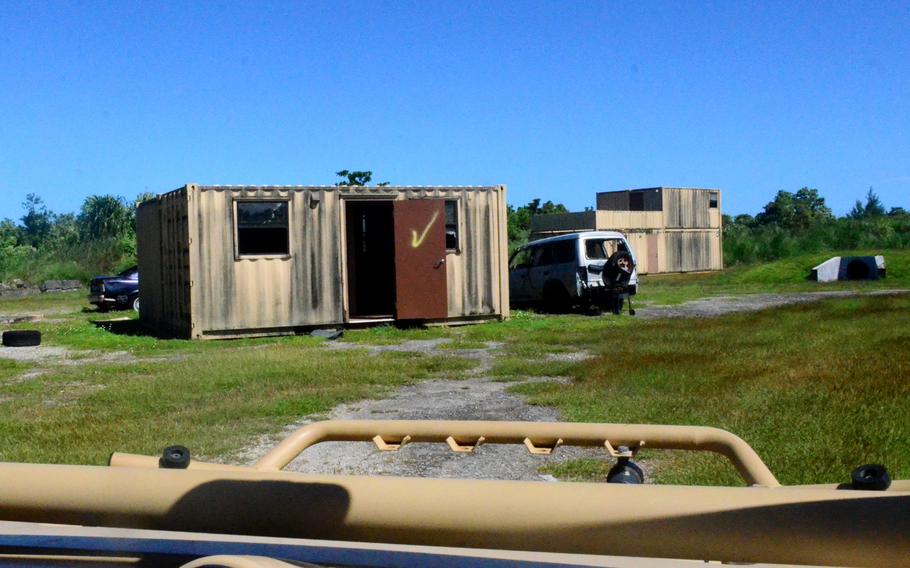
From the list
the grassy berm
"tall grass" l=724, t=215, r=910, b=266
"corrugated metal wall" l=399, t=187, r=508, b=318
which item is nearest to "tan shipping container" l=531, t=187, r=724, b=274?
"tall grass" l=724, t=215, r=910, b=266

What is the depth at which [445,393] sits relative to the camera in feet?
34.7

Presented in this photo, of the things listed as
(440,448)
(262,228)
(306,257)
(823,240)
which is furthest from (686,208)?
(440,448)

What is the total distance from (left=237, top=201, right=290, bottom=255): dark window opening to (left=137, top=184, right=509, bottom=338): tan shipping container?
0.02 m

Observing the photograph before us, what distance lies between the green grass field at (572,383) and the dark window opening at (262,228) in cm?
191

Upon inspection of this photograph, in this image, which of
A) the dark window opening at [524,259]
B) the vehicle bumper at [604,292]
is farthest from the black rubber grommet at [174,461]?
the dark window opening at [524,259]

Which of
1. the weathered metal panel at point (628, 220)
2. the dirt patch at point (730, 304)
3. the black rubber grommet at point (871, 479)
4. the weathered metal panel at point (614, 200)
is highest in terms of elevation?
the weathered metal panel at point (614, 200)

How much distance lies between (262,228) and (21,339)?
4.33 m

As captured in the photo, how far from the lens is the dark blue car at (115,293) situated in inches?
1076

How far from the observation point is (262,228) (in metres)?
18.4

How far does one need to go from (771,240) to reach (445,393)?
3908cm

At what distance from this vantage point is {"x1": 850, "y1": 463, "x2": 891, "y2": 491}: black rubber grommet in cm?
200

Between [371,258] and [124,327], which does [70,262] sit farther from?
[371,258]

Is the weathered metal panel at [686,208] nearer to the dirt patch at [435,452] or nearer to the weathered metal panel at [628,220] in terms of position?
the weathered metal panel at [628,220]

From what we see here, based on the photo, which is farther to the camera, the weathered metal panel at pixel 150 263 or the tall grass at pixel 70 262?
the tall grass at pixel 70 262
